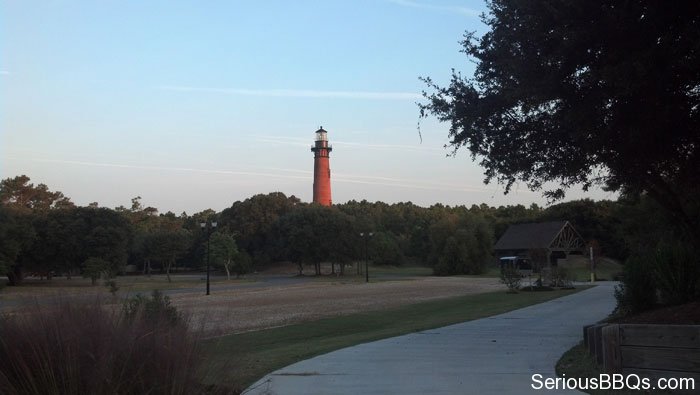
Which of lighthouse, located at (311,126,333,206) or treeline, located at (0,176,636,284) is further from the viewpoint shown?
lighthouse, located at (311,126,333,206)

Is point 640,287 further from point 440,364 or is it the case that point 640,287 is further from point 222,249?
point 222,249

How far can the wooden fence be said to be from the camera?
7.55m

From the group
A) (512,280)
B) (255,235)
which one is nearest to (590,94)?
(512,280)

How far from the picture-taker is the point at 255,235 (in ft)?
364

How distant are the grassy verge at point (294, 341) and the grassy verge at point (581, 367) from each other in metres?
4.35

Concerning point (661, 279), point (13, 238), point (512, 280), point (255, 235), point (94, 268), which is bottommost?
point (512, 280)

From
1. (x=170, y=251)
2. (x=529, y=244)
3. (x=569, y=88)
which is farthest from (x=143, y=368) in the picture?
(x=529, y=244)

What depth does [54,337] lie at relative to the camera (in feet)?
17.9

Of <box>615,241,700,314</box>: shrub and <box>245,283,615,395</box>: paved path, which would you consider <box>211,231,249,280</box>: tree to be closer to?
<box>245,283,615,395</box>: paved path

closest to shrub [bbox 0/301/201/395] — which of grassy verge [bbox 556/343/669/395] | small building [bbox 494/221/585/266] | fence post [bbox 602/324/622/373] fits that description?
grassy verge [bbox 556/343/669/395]

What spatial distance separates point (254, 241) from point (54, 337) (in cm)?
10624

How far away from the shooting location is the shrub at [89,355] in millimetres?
5250

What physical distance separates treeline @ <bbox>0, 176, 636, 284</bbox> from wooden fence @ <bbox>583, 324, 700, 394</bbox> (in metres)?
24.6

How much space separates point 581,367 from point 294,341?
869 cm
